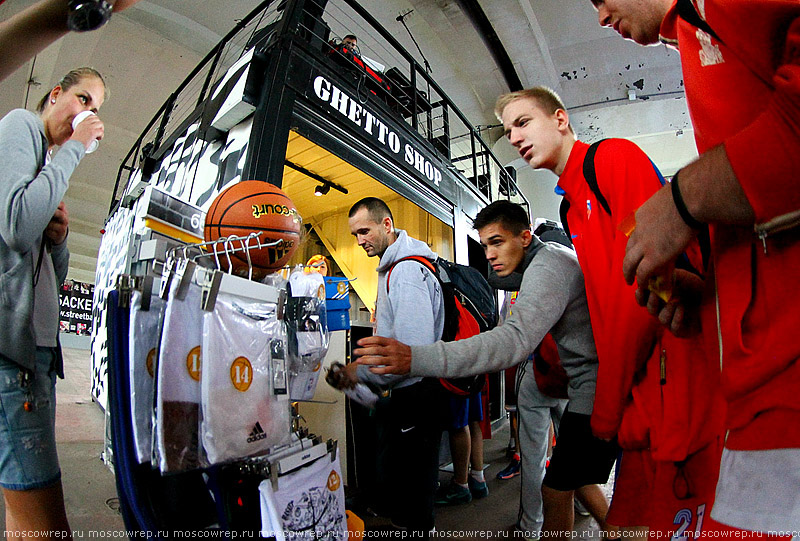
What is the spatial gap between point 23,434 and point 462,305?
77.3 inches

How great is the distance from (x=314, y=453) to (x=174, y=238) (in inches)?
36.4

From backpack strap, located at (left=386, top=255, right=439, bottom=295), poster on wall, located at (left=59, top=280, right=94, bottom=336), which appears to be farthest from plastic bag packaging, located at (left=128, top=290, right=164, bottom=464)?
poster on wall, located at (left=59, top=280, right=94, bottom=336)

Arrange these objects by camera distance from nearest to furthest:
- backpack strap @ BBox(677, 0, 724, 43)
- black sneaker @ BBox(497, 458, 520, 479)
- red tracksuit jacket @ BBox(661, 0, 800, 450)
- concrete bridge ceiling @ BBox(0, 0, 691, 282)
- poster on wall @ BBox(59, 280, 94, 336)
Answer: red tracksuit jacket @ BBox(661, 0, 800, 450) < backpack strap @ BBox(677, 0, 724, 43) < black sneaker @ BBox(497, 458, 520, 479) < concrete bridge ceiling @ BBox(0, 0, 691, 282) < poster on wall @ BBox(59, 280, 94, 336)

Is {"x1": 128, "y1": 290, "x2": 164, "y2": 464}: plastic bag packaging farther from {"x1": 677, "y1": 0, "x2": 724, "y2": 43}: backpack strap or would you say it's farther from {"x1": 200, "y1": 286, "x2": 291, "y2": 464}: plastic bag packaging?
{"x1": 677, "y1": 0, "x2": 724, "y2": 43}: backpack strap

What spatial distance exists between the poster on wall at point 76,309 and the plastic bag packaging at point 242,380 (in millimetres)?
16282

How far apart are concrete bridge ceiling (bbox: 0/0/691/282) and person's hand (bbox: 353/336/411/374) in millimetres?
5991

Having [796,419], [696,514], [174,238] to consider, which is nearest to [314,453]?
[174,238]

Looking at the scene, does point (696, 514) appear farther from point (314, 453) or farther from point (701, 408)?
point (314, 453)

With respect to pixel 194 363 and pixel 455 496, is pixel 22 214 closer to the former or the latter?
pixel 194 363

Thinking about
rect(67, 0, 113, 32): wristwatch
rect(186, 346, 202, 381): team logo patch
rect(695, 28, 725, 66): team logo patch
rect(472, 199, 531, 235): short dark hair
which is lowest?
rect(186, 346, 202, 381): team logo patch

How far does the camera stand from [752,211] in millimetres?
458

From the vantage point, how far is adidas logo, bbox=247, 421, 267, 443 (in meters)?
1.07

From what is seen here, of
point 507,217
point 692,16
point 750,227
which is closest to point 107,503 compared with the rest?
point 507,217

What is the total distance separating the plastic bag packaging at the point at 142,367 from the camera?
37.8 inches
